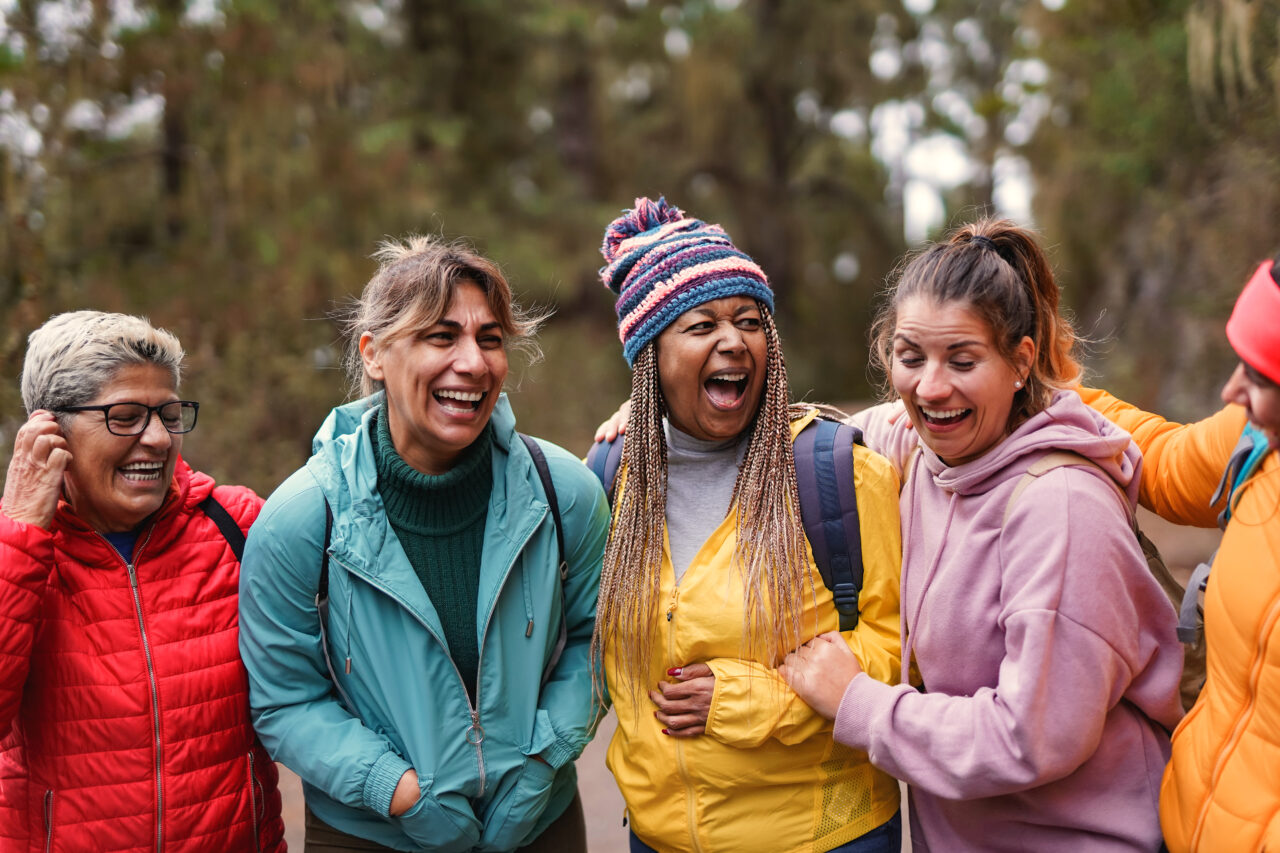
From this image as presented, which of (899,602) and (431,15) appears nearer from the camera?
(899,602)

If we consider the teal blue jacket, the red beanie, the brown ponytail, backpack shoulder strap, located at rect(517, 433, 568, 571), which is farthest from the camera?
backpack shoulder strap, located at rect(517, 433, 568, 571)

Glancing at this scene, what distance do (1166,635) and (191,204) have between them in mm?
8652

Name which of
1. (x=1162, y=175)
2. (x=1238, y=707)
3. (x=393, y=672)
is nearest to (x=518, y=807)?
(x=393, y=672)

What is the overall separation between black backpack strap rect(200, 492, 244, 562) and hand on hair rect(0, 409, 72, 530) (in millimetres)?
384

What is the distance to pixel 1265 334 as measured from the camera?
1.78 meters

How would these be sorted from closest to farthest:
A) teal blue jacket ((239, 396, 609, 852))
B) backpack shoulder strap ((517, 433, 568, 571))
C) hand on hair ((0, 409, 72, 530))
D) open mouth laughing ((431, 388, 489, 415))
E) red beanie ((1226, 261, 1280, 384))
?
red beanie ((1226, 261, 1280, 384)), hand on hair ((0, 409, 72, 530)), teal blue jacket ((239, 396, 609, 852)), open mouth laughing ((431, 388, 489, 415)), backpack shoulder strap ((517, 433, 568, 571))

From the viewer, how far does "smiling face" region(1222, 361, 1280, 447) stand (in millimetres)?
1795

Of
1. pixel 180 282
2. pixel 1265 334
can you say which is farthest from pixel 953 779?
pixel 180 282

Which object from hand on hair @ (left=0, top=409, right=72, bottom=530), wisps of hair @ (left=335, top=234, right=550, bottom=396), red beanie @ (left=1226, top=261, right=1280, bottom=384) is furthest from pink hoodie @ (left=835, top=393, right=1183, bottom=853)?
hand on hair @ (left=0, top=409, right=72, bottom=530)

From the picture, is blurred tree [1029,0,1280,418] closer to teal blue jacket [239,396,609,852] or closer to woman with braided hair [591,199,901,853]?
woman with braided hair [591,199,901,853]

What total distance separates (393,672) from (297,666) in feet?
0.77

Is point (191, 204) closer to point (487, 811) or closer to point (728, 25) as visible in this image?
point (487, 811)

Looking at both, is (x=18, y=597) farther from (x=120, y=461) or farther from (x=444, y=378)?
(x=444, y=378)

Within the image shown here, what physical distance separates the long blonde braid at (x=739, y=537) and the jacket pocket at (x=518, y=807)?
262 mm
